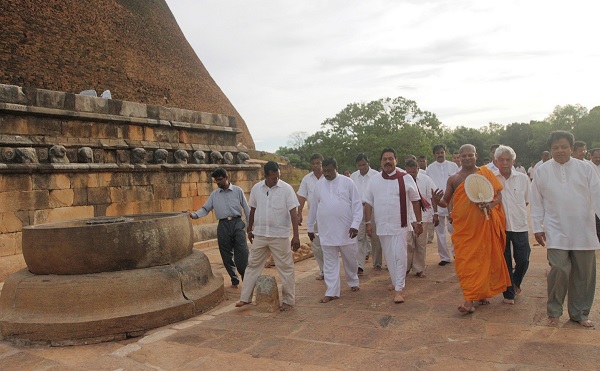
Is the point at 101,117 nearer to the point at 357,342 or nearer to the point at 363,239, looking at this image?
the point at 363,239

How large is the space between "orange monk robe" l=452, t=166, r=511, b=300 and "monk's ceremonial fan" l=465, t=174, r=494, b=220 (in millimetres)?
67

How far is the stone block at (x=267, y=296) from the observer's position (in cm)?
461

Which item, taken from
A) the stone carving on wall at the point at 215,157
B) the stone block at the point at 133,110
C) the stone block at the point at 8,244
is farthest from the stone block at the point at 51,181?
the stone carving on wall at the point at 215,157

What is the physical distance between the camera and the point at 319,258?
609 centimetres

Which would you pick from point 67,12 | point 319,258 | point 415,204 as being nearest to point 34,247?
point 319,258

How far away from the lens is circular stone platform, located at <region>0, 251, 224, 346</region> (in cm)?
397

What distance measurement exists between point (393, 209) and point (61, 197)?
5.33m

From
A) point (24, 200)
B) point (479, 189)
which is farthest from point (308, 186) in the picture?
point (24, 200)

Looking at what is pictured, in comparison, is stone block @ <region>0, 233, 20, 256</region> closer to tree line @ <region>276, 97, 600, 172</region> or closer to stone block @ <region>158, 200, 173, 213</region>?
stone block @ <region>158, 200, 173, 213</region>

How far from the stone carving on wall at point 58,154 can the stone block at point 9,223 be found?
3.34ft

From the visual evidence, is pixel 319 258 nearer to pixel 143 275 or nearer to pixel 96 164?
pixel 143 275

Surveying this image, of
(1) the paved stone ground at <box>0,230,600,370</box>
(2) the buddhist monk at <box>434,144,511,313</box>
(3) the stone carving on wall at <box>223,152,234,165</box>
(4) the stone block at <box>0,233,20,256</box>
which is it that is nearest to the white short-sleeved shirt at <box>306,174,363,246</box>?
(1) the paved stone ground at <box>0,230,600,370</box>

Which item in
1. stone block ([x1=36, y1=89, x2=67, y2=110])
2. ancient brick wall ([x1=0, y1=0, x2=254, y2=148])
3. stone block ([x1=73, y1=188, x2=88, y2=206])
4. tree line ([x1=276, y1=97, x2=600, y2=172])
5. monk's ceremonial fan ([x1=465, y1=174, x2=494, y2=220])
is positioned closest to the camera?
monk's ceremonial fan ([x1=465, y1=174, x2=494, y2=220])

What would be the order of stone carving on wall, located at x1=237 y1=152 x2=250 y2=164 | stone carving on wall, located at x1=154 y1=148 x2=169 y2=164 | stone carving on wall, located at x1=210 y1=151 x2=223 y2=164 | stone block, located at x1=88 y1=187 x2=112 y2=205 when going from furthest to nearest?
stone carving on wall, located at x1=237 y1=152 x2=250 y2=164
stone carving on wall, located at x1=210 y1=151 x2=223 y2=164
stone carving on wall, located at x1=154 y1=148 x2=169 y2=164
stone block, located at x1=88 y1=187 x2=112 y2=205
